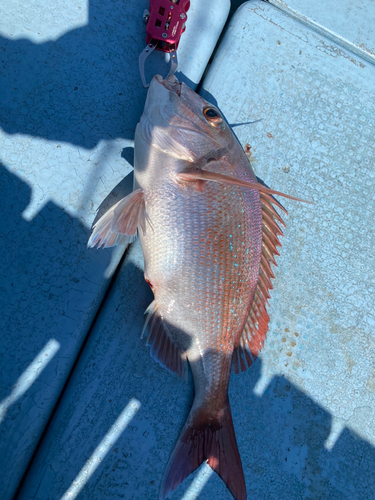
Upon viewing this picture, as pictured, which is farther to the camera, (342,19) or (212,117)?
(342,19)

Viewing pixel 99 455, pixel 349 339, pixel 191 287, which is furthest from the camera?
pixel 349 339

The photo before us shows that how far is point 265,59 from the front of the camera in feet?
5.11

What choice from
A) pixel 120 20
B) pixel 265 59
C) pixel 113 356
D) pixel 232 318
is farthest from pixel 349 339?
pixel 120 20

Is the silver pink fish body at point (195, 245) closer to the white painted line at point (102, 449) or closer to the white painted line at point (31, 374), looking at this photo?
the white painted line at point (102, 449)

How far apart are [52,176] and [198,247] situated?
0.71 metres

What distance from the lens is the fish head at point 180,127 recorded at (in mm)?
1204

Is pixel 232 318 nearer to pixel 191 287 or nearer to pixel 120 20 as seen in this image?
pixel 191 287

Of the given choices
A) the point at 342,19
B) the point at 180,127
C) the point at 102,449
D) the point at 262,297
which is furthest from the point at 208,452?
the point at 342,19

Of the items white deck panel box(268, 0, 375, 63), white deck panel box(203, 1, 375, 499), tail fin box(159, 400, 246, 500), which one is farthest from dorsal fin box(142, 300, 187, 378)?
white deck panel box(268, 0, 375, 63)

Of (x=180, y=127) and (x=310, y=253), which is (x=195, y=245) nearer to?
(x=180, y=127)

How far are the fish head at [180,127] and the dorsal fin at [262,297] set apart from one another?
33 centimetres

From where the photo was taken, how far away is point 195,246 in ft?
3.83

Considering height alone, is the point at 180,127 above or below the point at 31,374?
above

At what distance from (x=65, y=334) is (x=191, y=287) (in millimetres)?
581
